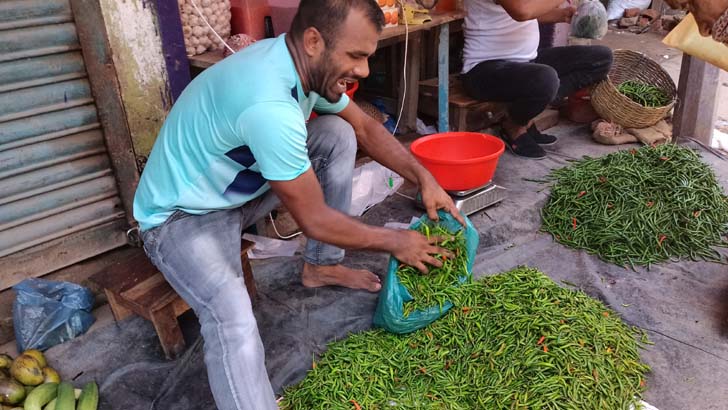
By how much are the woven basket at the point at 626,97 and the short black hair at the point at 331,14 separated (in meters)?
3.37

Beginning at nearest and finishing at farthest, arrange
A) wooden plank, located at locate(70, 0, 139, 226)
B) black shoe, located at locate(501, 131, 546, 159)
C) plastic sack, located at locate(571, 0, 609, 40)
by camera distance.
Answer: wooden plank, located at locate(70, 0, 139, 226)
black shoe, located at locate(501, 131, 546, 159)
plastic sack, located at locate(571, 0, 609, 40)

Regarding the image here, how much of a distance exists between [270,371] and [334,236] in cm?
75

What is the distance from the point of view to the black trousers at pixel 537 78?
438cm

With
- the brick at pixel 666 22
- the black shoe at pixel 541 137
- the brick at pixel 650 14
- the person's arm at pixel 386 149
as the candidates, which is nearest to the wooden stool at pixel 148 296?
the person's arm at pixel 386 149

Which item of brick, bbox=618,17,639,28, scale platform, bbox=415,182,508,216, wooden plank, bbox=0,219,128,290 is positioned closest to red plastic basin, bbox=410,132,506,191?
scale platform, bbox=415,182,508,216

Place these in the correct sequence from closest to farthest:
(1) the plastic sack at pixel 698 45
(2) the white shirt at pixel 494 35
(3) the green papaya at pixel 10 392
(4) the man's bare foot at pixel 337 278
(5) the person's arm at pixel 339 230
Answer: (1) the plastic sack at pixel 698 45 → (5) the person's arm at pixel 339 230 → (3) the green papaya at pixel 10 392 → (4) the man's bare foot at pixel 337 278 → (2) the white shirt at pixel 494 35

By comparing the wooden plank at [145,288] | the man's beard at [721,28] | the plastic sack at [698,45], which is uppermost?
the man's beard at [721,28]

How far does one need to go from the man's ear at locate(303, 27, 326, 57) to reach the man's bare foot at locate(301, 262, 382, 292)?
1.25 m

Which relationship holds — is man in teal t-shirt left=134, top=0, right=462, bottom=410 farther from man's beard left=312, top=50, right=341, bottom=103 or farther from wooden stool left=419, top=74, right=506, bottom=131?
wooden stool left=419, top=74, right=506, bottom=131

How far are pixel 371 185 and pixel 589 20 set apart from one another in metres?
2.99

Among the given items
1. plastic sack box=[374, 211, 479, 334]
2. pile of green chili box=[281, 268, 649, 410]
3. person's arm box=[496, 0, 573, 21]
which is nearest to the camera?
pile of green chili box=[281, 268, 649, 410]

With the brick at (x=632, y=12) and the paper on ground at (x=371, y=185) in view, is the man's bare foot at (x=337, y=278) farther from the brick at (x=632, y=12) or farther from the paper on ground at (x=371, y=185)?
the brick at (x=632, y=12)

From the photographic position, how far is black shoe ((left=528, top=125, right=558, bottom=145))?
16.4 feet

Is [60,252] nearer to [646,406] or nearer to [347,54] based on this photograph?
[347,54]
